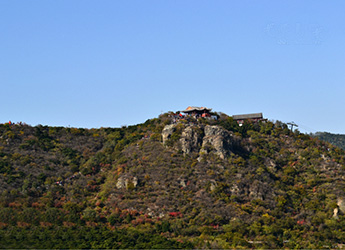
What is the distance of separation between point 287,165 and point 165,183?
30.1m

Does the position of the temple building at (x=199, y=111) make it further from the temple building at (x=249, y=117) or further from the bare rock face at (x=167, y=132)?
the bare rock face at (x=167, y=132)

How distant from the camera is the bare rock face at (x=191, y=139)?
369 feet

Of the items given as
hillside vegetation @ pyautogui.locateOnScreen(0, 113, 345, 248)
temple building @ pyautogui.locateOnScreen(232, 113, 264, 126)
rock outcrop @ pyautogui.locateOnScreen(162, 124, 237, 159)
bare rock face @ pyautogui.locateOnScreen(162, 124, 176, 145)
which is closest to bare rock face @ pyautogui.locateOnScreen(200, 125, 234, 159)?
rock outcrop @ pyautogui.locateOnScreen(162, 124, 237, 159)

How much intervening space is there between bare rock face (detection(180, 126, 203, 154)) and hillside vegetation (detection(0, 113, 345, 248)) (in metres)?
0.23

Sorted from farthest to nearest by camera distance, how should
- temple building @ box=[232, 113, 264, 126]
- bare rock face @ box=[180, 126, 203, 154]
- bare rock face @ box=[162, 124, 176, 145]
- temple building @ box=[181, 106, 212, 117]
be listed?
1. temple building @ box=[232, 113, 264, 126]
2. temple building @ box=[181, 106, 212, 117]
3. bare rock face @ box=[162, 124, 176, 145]
4. bare rock face @ box=[180, 126, 203, 154]

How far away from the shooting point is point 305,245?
83688mm

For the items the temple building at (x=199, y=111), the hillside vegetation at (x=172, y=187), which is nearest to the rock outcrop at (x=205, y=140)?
the hillside vegetation at (x=172, y=187)

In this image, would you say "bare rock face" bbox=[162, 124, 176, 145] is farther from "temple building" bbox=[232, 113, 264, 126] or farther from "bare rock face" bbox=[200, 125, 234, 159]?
"temple building" bbox=[232, 113, 264, 126]

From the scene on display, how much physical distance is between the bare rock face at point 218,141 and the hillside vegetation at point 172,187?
24 centimetres

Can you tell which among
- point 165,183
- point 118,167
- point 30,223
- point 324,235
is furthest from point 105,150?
point 324,235

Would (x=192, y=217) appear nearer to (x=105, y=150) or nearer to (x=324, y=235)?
(x=324, y=235)

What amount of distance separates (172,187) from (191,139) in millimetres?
15604

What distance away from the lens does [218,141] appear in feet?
370

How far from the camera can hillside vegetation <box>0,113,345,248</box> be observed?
3396 inches
